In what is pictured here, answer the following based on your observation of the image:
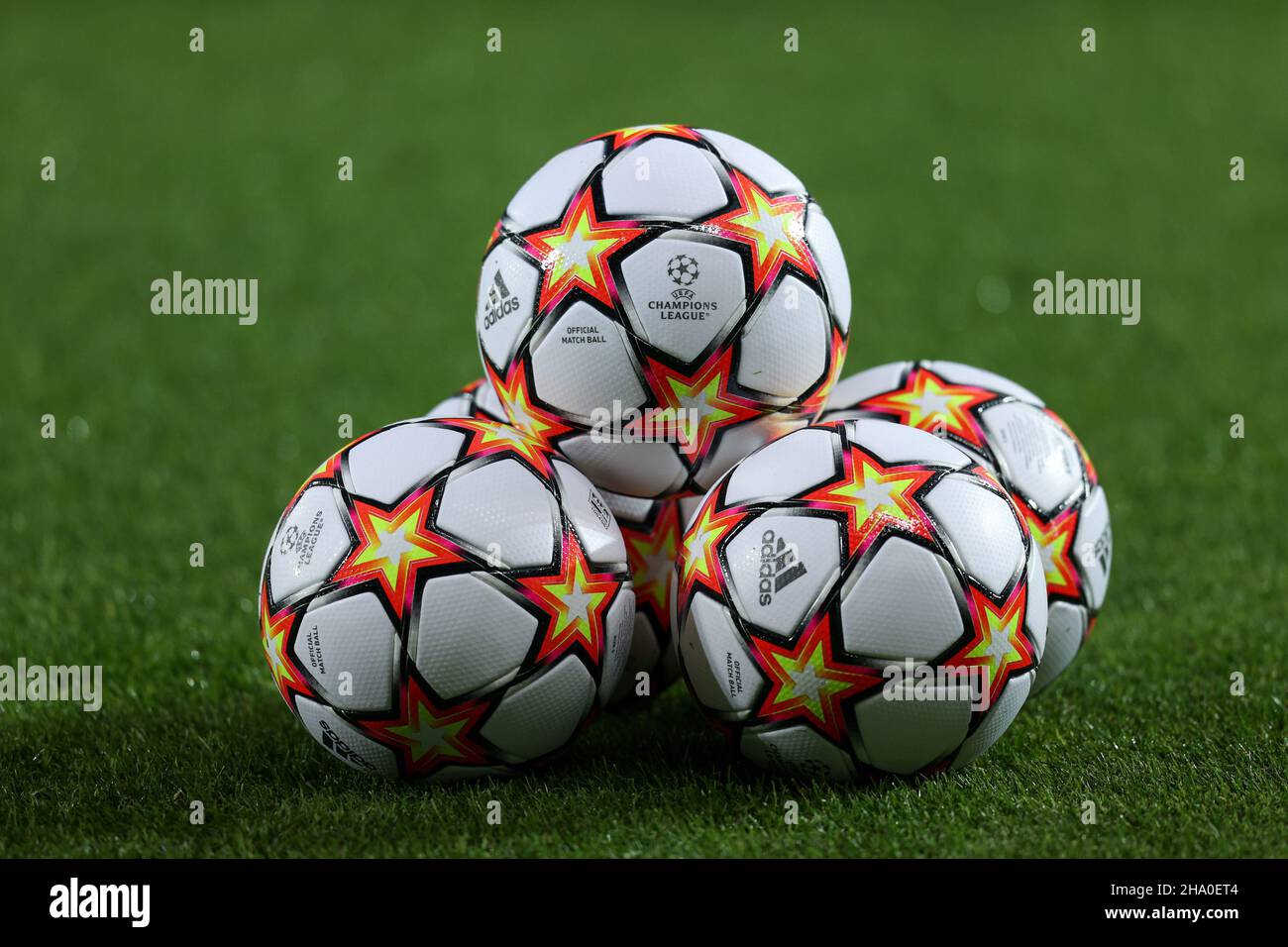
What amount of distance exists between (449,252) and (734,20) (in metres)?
8.00

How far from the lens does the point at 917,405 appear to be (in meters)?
5.17

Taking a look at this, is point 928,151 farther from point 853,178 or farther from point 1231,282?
point 1231,282

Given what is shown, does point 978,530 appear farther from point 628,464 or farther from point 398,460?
point 398,460

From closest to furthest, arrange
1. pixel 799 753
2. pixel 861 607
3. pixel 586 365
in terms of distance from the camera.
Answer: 1. pixel 861 607
2. pixel 799 753
3. pixel 586 365

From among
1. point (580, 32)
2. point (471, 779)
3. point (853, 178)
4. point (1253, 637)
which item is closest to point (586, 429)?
point (471, 779)

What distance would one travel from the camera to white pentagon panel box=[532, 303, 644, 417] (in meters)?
4.55

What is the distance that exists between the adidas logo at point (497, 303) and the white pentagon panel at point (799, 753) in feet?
5.35

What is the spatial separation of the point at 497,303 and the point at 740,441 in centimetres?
97

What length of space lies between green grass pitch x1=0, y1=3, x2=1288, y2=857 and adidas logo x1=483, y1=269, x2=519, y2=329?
1587 mm

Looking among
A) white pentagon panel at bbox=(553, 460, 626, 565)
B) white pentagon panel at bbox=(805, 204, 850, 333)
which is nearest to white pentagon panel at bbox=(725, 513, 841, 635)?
white pentagon panel at bbox=(553, 460, 626, 565)

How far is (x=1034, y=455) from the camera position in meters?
5.10

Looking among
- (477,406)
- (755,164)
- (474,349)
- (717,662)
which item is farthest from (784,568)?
(474,349)

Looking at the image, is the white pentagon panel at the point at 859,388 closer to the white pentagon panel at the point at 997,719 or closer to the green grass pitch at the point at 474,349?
the white pentagon panel at the point at 997,719

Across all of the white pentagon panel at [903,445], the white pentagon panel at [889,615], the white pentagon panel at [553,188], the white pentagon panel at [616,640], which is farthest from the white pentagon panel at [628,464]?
the white pentagon panel at [889,615]
